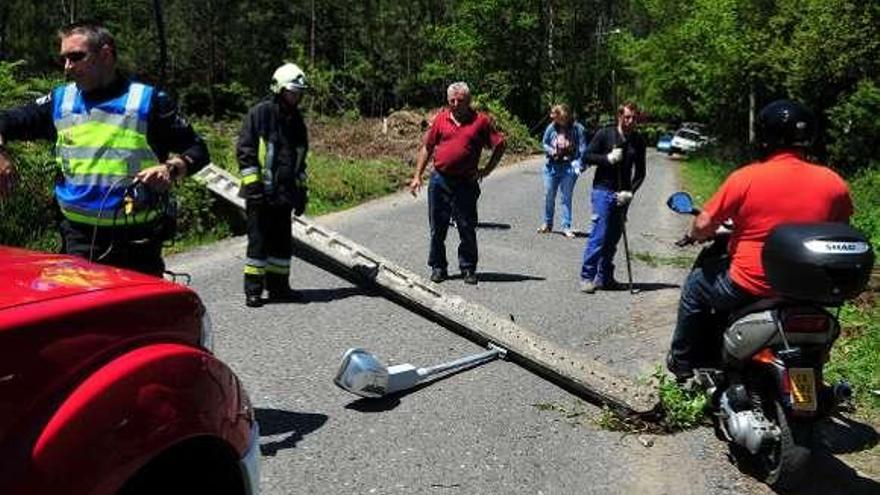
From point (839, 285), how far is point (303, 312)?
4634 mm

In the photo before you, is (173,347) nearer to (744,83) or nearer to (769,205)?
(769,205)

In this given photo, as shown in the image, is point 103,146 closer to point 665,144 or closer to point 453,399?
point 453,399

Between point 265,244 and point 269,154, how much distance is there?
0.77 meters

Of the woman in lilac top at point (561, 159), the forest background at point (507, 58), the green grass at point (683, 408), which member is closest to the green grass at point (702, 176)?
the forest background at point (507, 58)

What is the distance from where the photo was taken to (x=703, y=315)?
5258 mm

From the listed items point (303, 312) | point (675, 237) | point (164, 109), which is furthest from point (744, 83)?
point (164, 109)

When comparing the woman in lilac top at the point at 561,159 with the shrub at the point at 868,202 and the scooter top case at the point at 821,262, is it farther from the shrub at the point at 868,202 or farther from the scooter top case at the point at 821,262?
the scooter top case at the point at 821,262

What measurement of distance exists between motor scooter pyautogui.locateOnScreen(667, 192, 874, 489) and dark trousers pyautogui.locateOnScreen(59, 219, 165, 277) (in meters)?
3.01

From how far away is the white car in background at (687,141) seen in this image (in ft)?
157

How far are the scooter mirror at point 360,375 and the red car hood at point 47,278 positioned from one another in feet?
8.26

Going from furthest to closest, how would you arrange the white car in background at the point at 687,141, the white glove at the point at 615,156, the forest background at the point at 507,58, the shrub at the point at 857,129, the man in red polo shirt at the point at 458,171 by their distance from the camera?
1. the white car in background at the point at 687,141
2. the forest background at the point at 507,58
3. the shrub at the point at 857,129
4. the man in red polo shirt at the point at 458,171
5. the white glove at the point at 615,156

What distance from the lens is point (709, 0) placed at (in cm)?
4134

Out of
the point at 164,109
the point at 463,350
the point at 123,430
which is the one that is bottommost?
the point at 463,350

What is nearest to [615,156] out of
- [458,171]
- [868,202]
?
[458,171]
